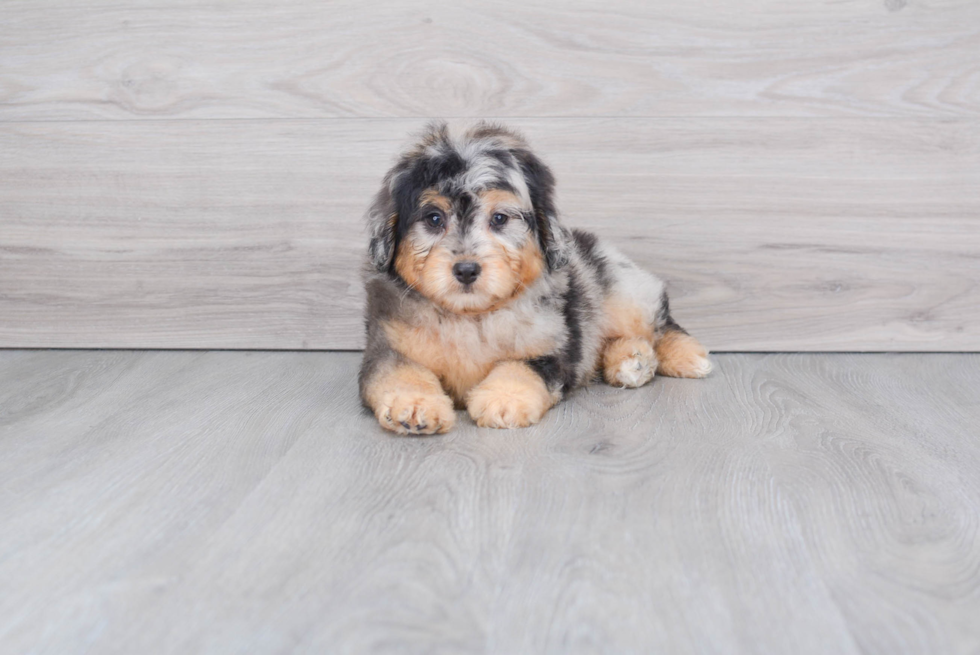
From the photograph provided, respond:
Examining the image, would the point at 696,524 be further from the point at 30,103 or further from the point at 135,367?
the point at 30,103

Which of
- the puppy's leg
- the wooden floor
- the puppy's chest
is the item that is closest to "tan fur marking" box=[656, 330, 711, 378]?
the wooden floor

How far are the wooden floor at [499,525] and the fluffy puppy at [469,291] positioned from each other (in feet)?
0.38

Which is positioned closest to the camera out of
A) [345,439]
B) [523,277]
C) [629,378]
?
[345,439]

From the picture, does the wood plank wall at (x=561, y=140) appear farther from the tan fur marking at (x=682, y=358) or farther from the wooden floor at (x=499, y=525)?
the wooden floor at (x=499, y=525)

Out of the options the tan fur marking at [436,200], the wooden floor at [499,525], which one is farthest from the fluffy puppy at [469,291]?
the wooden floor at [499,525]

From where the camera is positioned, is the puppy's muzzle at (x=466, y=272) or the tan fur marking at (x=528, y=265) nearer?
the puppy's muzzle at (x=466, y=272)

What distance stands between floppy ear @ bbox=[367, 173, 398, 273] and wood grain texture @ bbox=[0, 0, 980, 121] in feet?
2.67

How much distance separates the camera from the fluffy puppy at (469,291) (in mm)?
2402

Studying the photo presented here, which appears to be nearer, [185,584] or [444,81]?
[185,584]

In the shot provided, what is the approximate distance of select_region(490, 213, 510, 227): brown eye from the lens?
246 cm

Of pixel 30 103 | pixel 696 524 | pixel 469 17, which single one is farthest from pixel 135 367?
pixel 696 524

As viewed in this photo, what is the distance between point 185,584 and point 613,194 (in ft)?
7.23

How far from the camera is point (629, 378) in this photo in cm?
288

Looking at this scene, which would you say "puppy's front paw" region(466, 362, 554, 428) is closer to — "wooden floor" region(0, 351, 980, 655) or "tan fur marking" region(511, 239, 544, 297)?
"wooden floor" region(0, 351, 980, 655)
